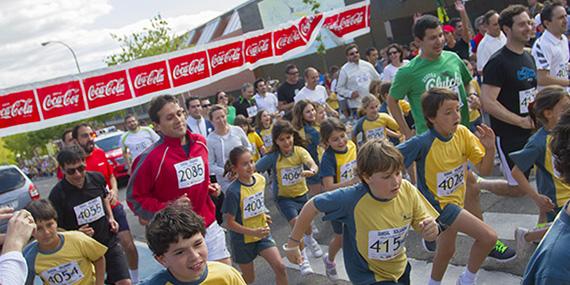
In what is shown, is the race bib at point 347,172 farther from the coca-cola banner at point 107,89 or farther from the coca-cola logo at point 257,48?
the coca-cola logo at point 257,48

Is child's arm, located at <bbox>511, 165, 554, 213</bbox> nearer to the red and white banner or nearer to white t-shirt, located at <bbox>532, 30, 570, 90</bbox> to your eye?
white t-shirt, located at <bbox>532, 30, 570, 90</bbox>

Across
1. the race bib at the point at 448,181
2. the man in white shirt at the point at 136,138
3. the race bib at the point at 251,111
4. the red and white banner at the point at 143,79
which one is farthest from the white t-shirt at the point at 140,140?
the race bib at the point at 448,181

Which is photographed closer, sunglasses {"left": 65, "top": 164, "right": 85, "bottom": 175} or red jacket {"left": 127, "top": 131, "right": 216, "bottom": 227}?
red jacket {"left": 127, "top": 131, "right": 216, "bottom": 227}

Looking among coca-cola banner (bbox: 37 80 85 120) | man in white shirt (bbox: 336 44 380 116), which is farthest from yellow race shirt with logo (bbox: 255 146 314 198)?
coca-cola banner (bbox: 37 80 85 120)

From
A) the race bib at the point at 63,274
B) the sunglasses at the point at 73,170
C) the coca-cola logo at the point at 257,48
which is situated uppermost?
the coca-cola logo at the point at 257,48

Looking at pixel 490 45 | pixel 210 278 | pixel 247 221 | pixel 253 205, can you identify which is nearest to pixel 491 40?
pixel 490 45

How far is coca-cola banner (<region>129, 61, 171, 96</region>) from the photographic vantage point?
12.2 m

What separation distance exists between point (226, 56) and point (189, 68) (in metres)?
1.16

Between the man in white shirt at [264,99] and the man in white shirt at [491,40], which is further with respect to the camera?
the man in white shirt at [264,99]

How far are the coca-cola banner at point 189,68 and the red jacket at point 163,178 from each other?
8827 mm

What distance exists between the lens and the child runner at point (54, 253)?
4016 mm

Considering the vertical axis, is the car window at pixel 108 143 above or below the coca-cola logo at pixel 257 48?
below

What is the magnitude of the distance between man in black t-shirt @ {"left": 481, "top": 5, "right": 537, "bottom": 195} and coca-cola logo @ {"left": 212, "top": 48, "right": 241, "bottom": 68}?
9662 millimetres

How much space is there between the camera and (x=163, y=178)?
420 centimetres
